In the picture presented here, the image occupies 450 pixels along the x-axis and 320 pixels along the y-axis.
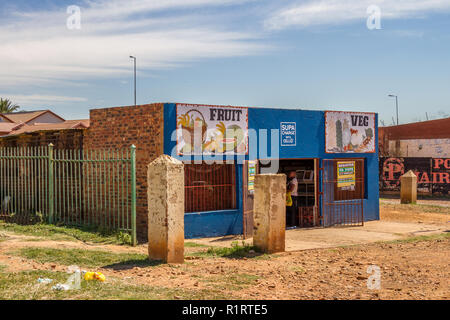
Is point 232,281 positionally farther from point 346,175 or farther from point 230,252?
point 346,175

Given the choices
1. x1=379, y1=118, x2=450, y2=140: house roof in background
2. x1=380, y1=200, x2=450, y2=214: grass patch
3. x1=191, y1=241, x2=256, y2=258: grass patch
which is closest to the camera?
x1=191, y1=241, x2=256, y2=258: grass patch

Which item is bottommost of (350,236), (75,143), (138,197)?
(350,236)

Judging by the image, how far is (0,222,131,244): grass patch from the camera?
1144 cm

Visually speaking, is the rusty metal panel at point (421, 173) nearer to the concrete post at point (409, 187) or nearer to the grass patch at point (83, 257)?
the concrete post at point (409, 187)

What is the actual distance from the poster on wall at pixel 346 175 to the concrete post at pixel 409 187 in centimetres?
663

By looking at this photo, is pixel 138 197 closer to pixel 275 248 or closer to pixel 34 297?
pixel 275 248

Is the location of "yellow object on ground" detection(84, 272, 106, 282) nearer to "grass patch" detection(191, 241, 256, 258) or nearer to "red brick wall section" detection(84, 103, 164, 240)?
"grass patch" detection(191, 241, 256, 258)

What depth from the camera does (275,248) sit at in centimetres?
1080

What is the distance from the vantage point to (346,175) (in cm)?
1702

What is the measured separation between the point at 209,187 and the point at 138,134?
2.34 m

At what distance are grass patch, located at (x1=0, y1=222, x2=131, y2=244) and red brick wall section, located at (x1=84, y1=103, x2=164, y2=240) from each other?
36.6 inches

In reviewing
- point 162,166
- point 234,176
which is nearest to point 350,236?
point 234,176

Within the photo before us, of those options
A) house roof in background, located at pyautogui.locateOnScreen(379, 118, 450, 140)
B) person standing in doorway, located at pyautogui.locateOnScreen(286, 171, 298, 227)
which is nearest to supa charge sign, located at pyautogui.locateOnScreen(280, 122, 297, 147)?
person standing in doorway, located at pyautogui.locateOnScreen(286, 171, 298, 227)
